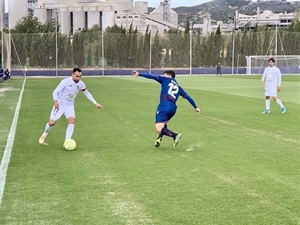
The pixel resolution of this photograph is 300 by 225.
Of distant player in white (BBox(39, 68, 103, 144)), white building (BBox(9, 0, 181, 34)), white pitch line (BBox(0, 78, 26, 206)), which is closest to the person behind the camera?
white pitch line (BBox(0, 78, 26, 206))

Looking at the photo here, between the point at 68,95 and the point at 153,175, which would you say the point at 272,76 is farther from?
the point at 153,175

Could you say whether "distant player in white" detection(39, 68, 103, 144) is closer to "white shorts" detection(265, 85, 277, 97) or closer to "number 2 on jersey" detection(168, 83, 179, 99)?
"number 2 on jersey" detection(168, 83, 179, 99)

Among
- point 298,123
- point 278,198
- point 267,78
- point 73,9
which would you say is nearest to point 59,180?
point 278,198

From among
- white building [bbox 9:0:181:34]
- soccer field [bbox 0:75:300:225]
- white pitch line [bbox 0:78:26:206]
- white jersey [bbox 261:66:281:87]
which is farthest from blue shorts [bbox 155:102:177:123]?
white building [bbox 9:0:181:34]

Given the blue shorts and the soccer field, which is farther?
the blue shorts

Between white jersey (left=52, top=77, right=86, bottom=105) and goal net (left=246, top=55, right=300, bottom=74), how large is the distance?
57467 mm

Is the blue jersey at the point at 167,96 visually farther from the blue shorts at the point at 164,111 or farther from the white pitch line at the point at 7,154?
the white pitch line at the point at 7,154

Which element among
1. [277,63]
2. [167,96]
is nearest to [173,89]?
[167,96]

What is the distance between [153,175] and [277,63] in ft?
205

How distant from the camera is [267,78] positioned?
1894 cm

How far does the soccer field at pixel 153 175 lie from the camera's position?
618 cm

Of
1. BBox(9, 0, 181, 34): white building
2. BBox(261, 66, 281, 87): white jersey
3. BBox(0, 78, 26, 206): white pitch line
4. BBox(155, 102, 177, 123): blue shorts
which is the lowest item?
BBox(0, 78, 26, 206): white pitch line

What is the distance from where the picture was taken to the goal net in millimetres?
66625

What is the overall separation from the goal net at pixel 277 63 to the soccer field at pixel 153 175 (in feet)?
173
